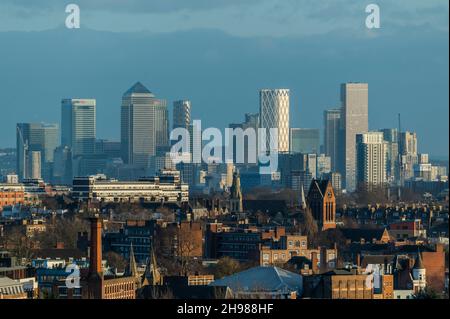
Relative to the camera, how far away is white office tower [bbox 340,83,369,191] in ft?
216

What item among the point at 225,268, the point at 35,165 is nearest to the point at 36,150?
the point at 35,165

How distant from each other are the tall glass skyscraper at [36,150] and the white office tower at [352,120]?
38.1ft

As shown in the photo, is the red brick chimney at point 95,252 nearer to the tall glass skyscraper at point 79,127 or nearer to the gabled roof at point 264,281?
the gabled roof at point 264,281

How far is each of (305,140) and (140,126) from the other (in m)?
13.5

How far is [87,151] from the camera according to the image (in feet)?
266

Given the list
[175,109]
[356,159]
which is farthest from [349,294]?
[356,159]

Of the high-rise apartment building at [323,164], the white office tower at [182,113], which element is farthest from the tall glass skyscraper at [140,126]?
the white office tower at [182,113]

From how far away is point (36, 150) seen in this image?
8038 cm

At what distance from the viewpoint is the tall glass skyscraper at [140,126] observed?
267ft

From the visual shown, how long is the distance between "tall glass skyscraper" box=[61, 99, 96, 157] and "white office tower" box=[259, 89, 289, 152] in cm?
1169

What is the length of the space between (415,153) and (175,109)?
926 cm

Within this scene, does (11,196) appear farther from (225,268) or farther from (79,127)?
(225,268)

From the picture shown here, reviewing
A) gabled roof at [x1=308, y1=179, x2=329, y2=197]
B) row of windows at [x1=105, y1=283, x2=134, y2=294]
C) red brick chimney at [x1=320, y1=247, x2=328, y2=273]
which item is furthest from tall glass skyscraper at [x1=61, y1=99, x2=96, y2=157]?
row of windows at [x1=105, y1=283, x2=134, y2=294]
